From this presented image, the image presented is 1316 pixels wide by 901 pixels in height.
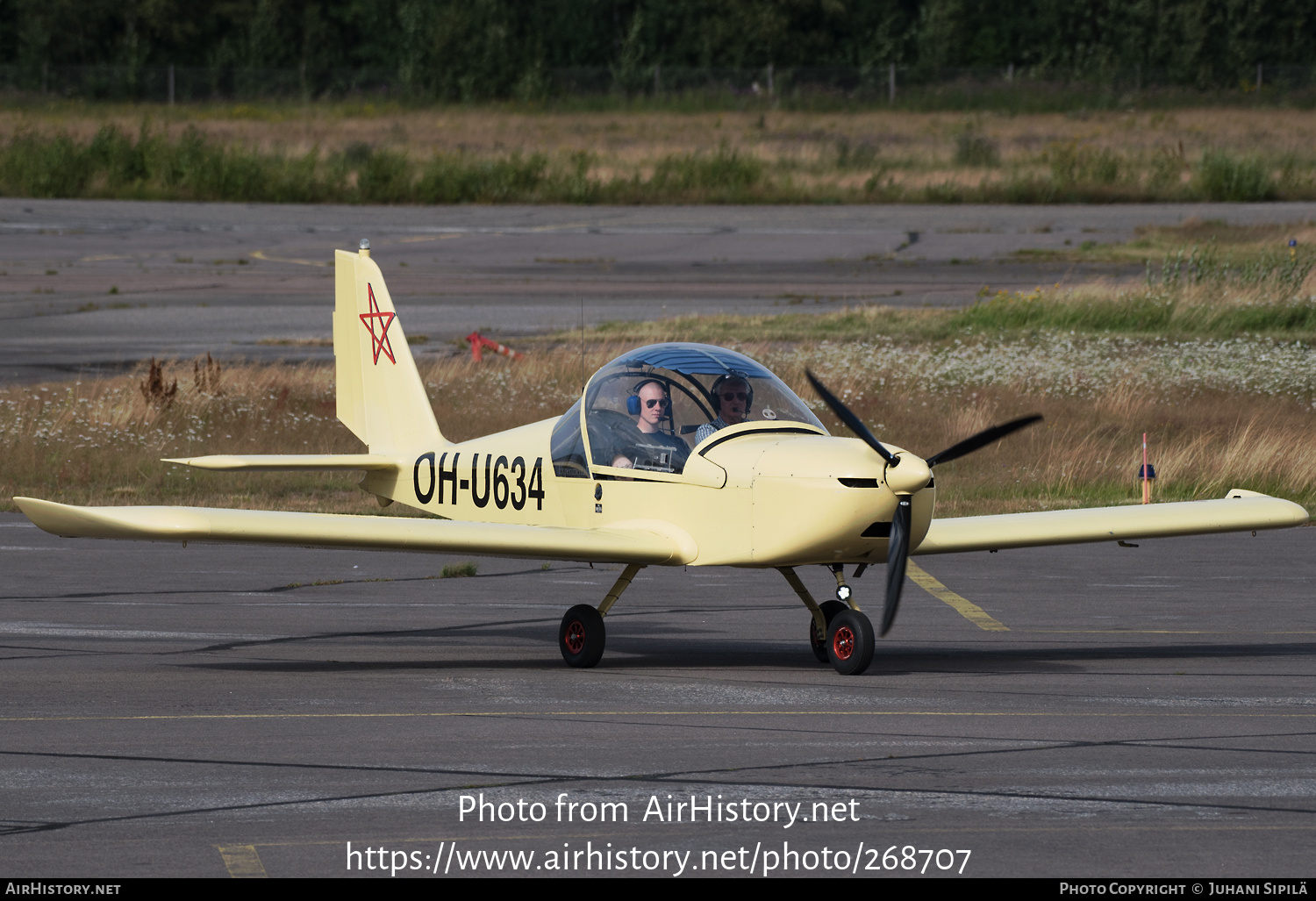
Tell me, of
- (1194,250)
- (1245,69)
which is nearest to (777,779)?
(1194,250)

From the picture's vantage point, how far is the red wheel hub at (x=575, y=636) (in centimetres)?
1120

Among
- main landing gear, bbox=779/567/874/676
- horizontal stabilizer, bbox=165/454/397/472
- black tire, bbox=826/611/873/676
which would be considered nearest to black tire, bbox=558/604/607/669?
main landing gear, bbox=779/567/874/676

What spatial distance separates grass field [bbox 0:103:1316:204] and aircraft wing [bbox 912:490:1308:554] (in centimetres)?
4412

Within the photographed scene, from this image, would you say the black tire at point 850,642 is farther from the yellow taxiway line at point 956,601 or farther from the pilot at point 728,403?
the yellow taxiway line at point 956,601

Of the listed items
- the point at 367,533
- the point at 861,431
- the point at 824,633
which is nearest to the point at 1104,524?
the point at 824,633

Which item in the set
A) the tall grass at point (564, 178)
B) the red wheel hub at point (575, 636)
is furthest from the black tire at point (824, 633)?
the tall grass at point (564, 178)

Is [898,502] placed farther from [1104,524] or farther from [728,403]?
[1104,524]

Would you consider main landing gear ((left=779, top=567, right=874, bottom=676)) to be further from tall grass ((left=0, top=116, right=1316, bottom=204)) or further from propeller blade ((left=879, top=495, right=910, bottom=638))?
tall grass ((left=0, top=116, right=1316, bottom=204))

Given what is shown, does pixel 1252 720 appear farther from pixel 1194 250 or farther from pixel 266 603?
pixel 1194 250

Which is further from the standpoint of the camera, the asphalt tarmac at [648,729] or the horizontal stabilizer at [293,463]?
the horizontal stabilizer at [293,463]

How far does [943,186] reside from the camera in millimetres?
56688

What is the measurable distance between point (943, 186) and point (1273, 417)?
34.9 meters

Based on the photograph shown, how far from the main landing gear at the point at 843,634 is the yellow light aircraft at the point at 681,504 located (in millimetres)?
14

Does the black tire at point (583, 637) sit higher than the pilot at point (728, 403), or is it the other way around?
the pilot at point (728, 403)
